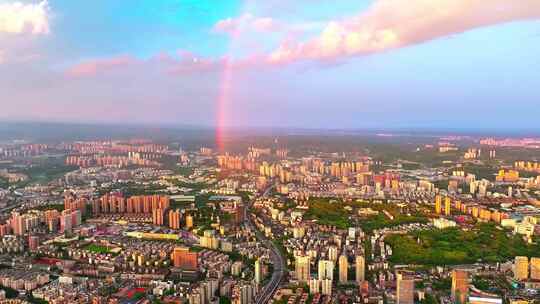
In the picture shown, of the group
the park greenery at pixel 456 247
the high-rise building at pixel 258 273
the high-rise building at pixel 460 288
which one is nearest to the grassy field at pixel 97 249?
the high-rise building at pixel 258 273

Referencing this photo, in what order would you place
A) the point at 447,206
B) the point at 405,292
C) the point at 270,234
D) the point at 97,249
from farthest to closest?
the point at 447,206 < the point at 270,234 < the point at 97,249 < the point at 405,292

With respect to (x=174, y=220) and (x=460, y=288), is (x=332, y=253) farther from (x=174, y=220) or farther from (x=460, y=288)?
(x=174, y=220)

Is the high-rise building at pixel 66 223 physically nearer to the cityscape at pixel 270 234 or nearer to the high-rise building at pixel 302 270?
the cityscape at pixel 270 234

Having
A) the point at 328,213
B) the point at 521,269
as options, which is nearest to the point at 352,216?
the point at 328,213

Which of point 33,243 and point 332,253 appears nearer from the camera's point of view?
point 332,253

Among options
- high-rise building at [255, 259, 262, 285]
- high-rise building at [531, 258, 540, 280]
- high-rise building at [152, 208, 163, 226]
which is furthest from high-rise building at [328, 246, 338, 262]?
high-rise building at [152, 208, 163, 226]

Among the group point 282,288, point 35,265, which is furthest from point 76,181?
point 282,288

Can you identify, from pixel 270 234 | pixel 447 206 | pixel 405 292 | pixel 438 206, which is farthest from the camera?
pixel 438 206
